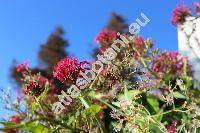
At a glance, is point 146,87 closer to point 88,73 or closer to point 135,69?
point 135,69

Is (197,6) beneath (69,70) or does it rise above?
above

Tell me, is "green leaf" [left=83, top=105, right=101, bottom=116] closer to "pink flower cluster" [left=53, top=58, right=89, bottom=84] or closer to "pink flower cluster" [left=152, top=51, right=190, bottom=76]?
"pink flower cluster" [left=53, top=58, right=89, bottom=84]

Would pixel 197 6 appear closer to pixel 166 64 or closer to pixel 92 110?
pixel 166 64

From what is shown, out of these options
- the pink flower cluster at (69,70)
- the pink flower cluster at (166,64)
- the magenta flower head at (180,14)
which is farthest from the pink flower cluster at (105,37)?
the pink flower cluster at (69,70)

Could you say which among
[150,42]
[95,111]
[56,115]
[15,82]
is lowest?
[95,111]

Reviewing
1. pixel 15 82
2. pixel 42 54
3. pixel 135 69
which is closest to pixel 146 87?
pixel 135 69

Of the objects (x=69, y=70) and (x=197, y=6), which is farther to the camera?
(x=197, y=6)

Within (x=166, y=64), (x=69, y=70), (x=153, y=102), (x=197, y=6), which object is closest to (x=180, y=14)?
(x=197, y=6)
